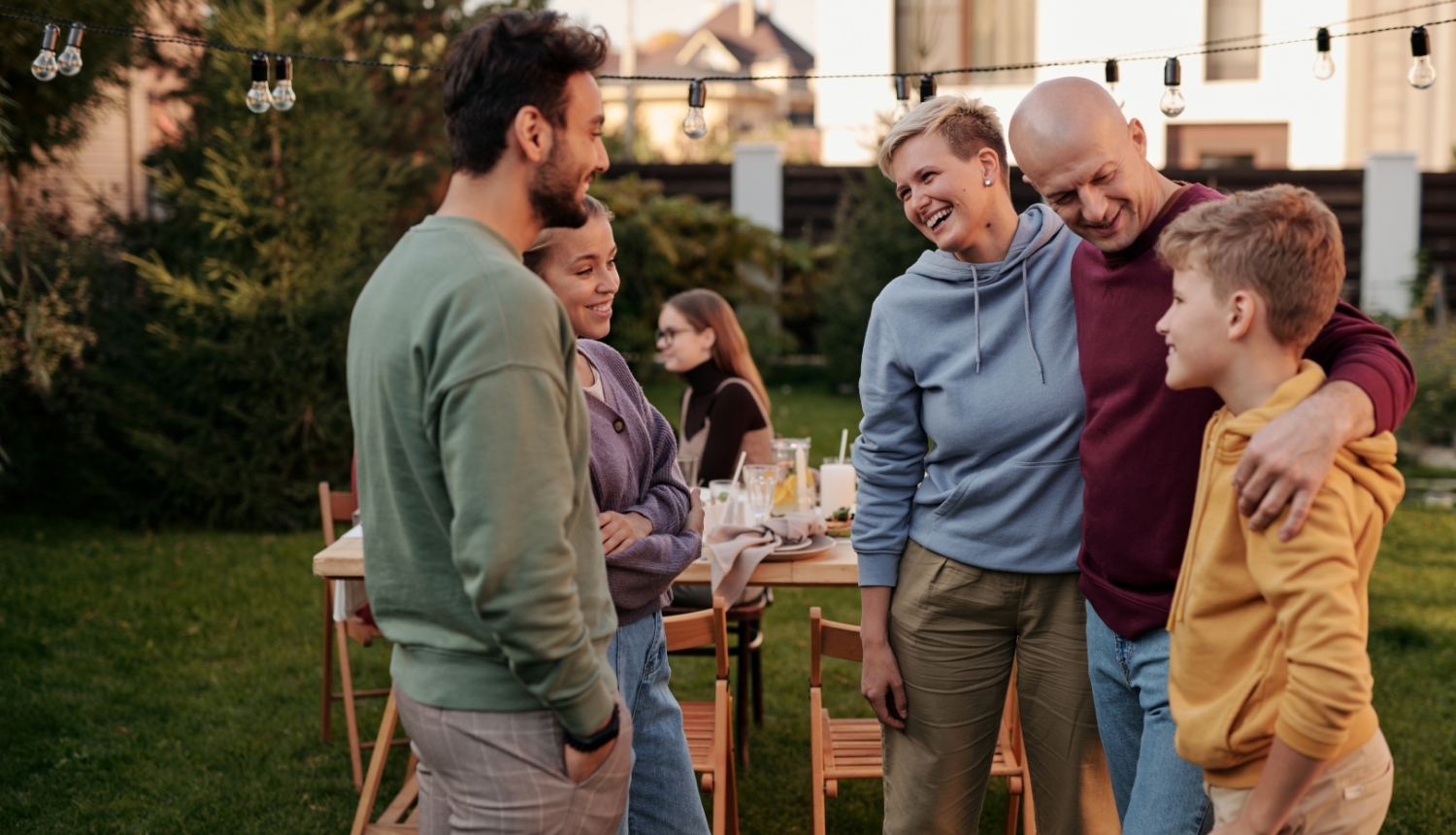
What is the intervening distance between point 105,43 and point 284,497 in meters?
2.91

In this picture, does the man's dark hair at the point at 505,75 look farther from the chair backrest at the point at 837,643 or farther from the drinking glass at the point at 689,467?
the drinking glass at the point at 689,467

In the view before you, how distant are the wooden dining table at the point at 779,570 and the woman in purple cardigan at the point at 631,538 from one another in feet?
3.09

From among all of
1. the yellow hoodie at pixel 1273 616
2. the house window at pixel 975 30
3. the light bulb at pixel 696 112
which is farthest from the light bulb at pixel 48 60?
the house window at pixel 975 30

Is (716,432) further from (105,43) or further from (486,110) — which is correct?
(105,43)

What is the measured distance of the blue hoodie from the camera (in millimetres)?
2363

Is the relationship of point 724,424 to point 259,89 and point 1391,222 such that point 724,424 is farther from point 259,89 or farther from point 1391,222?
point 1391,222

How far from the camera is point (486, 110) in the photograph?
163cm

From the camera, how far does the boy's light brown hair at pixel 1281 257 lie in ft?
5.55

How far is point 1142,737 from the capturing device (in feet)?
7.04

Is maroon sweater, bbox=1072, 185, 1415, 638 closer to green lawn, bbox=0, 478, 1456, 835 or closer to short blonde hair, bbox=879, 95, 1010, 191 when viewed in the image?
short blonde hair, bbox=879, 95, 1010, 191

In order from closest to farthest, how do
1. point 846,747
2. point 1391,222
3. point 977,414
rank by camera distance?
point 977,414 < point 846,747 < point 1391,222

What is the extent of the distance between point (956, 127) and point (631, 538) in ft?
3.44

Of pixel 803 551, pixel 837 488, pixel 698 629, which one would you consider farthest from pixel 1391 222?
pixel 698 629

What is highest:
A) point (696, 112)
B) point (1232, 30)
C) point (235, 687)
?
point (1232, 30)
